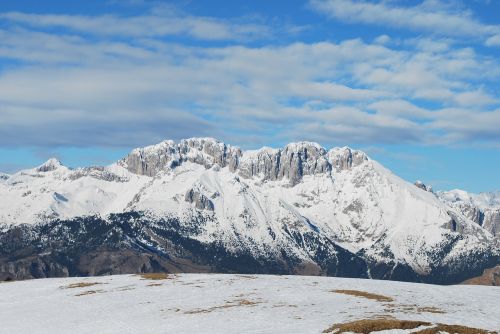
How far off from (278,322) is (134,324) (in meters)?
15.2

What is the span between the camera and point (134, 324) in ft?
232

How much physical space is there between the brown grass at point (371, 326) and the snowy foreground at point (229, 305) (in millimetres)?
1897

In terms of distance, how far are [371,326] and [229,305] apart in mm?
22976

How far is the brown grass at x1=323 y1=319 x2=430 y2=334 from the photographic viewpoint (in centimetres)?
5956

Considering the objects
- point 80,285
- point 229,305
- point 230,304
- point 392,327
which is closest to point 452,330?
point 392,327

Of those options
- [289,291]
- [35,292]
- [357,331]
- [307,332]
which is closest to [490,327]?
[357,331]

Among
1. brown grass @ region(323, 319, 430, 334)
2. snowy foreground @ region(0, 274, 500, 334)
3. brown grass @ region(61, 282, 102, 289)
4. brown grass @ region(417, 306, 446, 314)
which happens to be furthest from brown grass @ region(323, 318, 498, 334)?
brown grass @ region(61, 282, 102, 289)

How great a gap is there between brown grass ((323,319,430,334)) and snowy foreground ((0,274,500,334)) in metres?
1.90

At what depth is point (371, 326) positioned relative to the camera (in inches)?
2382

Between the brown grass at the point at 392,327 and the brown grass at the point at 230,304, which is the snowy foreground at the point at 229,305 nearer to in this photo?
the brown grass at the point at 230,304

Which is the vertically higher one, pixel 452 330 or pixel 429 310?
pixel 429 310

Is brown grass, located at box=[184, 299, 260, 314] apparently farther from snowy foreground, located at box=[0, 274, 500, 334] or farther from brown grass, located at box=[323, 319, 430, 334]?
brown grass, located at box=[323, 319, 430, 334]

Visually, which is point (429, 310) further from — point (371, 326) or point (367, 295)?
point (371, 326)

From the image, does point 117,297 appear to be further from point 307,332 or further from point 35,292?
point 307,332
